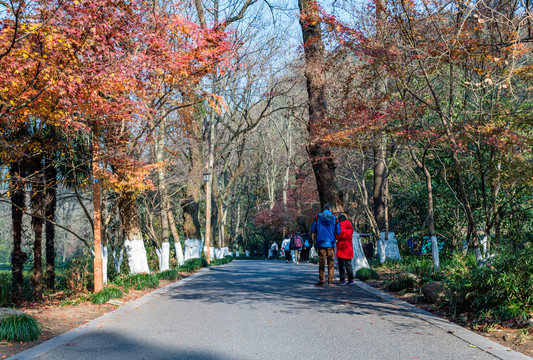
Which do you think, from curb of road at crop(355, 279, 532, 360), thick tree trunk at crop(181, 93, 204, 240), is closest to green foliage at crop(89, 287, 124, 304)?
curb of road at crop(355, 279, 532, 360)

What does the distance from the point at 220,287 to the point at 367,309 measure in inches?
194

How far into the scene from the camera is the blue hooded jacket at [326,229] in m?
12.1

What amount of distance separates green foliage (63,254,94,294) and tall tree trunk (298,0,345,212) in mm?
7275

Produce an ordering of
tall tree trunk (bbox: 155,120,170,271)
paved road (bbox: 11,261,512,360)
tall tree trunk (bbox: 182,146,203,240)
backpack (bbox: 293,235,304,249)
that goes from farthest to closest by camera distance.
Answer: backpack (bbox: 293,235,304,249)
tall tree trunk (bbox: 182,146,203,240)
tall tree trunk (bbox: 155,120,170,271)
paved road (bbox: 11,261,512,360)

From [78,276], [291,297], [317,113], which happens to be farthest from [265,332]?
[317,113]

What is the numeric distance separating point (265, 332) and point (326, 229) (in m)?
6.01

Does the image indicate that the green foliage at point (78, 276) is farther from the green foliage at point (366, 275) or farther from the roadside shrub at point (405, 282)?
the roadside shrub at point (405, 282)

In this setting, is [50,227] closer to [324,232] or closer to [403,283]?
[324,232]

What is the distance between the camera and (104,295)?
924 cm

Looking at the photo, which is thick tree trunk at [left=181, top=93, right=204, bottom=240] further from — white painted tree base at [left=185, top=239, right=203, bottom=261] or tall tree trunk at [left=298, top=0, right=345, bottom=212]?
tall tree trunk at [left=298, top=0, right=345, bottom=212]

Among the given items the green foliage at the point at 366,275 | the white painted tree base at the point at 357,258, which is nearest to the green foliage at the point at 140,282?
A: the green foliage at the point at 366,275

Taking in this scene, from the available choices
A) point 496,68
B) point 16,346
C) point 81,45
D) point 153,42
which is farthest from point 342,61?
point 16,346

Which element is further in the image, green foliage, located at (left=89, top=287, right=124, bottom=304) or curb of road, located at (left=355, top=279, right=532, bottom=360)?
green foliage, located at (left=89, top=287, right=124, bottom=304)

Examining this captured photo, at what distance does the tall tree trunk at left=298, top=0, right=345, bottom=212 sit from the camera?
14.6 meters
